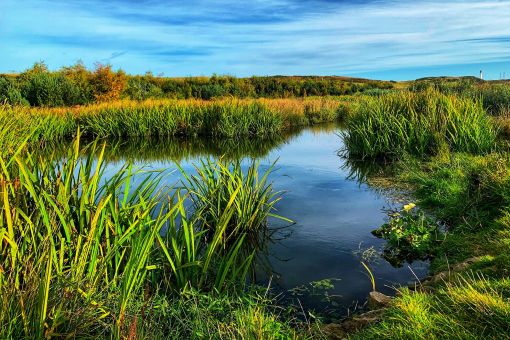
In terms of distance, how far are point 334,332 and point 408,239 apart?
2479 mm

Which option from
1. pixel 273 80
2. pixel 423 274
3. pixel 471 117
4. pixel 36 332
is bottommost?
pixel 423 274

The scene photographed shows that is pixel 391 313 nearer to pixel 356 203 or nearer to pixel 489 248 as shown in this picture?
pixel 489 248

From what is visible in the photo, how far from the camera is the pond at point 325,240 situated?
438 centimetres

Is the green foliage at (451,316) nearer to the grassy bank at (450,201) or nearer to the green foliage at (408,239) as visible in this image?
the grassy bank at (450,201)

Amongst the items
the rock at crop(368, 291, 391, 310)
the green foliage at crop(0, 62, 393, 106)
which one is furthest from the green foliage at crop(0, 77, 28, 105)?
the rock at crop(368, 291, 391, 310)

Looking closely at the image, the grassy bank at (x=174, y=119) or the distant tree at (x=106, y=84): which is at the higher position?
the distant tree at (x=106, y=84)

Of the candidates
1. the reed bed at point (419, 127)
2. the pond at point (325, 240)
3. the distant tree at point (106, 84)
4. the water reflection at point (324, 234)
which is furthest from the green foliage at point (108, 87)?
the pond at point (325, 240)

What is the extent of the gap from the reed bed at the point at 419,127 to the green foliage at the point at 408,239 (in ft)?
16.7

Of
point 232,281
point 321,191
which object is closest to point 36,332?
point 232,281

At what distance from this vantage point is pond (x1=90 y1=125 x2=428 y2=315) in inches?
172

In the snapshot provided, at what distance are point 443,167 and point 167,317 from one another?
714cm

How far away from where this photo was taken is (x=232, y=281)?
3762 mm

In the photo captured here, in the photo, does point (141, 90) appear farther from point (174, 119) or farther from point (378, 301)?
point (378, 301)

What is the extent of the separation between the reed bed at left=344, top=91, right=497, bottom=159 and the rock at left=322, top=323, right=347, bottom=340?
796 centimetres
